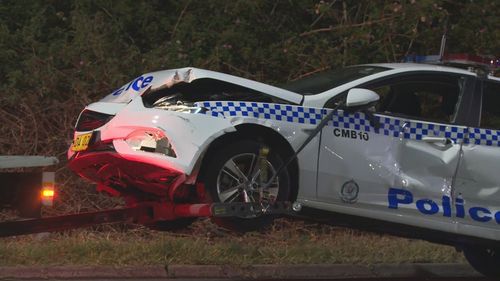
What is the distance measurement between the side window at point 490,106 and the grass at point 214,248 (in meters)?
2.25

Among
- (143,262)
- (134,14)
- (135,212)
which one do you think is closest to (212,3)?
(134,14)

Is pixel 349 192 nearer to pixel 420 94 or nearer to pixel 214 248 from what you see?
pixel 420 94

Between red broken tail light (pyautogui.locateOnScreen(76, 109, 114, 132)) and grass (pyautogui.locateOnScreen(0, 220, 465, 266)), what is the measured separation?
6.18 ft

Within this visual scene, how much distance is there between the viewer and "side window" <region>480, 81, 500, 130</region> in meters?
5.86

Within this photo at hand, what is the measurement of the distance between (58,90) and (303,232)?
4.15m

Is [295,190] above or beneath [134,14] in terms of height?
beneath

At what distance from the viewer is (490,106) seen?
5.98 metres

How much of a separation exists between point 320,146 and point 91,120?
5.85 feet

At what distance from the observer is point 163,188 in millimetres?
5137

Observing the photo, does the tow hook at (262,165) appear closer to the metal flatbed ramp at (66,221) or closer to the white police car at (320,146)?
the white police car at (320,146)

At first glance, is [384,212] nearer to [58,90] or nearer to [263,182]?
[263,182]

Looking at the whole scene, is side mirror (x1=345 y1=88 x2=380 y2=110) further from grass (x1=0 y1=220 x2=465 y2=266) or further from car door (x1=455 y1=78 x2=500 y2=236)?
grass (x1=0 y1=220 x2=465 y2=266)

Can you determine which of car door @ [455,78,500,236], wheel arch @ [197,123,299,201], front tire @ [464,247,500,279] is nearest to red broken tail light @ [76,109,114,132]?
wheel arch @ [197,123,299,201]

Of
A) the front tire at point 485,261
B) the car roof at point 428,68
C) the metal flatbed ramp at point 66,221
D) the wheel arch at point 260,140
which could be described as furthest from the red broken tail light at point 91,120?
the front tire at point 485,261
